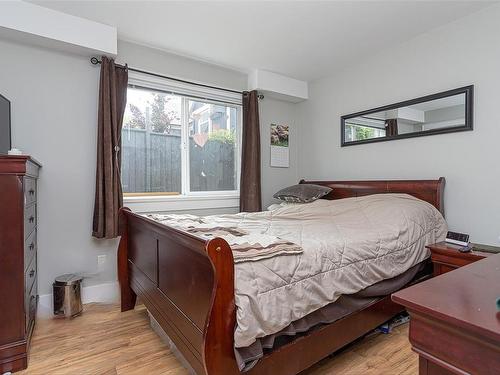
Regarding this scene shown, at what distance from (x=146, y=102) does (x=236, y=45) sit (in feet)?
3.67

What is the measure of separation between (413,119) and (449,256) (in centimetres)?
137

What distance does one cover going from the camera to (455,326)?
1.76ft

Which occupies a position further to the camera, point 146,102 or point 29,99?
point 146,102

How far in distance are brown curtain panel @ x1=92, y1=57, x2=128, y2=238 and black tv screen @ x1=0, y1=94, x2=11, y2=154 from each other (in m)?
0.63

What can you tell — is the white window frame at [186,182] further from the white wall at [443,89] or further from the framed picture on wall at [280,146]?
the white wall at [443,89]

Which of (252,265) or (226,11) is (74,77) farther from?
(252,265)

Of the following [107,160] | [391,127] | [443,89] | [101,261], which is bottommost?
[101,261]

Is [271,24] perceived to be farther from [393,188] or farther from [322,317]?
[322,317]

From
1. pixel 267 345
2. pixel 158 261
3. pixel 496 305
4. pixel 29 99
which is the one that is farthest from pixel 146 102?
pixel 496 305

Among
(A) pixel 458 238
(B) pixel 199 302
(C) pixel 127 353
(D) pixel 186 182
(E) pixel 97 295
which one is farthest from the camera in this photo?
(D) pixel 186 182

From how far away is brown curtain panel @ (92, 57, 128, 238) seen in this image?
2512mm

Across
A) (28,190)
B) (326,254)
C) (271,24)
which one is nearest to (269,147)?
(271,24)

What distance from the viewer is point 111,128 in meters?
2.56

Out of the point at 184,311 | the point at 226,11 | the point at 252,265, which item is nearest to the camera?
the point at 252,265
